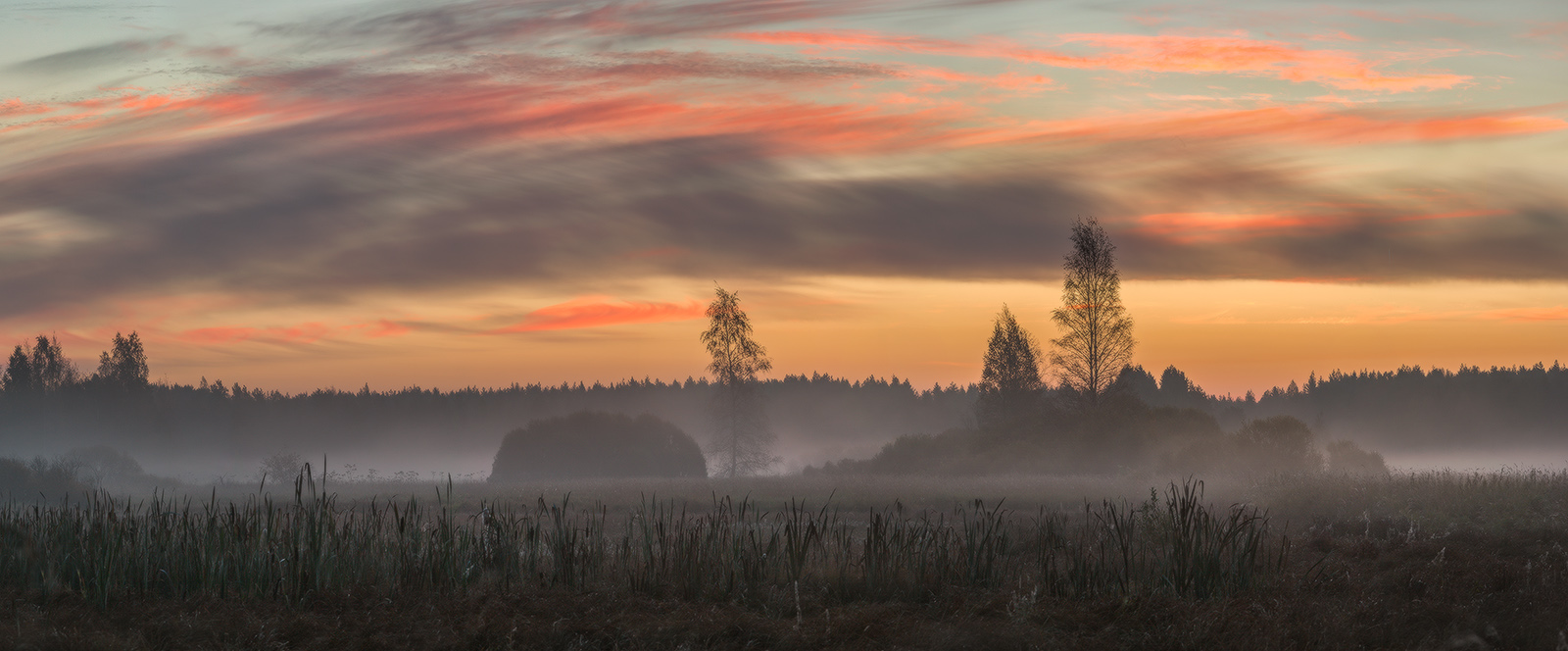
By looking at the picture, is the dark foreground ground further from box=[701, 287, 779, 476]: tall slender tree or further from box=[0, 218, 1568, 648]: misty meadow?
box=[701, 287, 779, 476]: tall slender tree

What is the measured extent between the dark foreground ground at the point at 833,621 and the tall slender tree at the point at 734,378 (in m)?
36.3

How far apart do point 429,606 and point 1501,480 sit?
67.5 ft

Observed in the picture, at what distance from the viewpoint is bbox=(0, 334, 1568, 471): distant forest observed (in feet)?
306

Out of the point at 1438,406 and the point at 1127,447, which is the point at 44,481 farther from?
the point at 1438,406

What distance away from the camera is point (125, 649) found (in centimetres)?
779

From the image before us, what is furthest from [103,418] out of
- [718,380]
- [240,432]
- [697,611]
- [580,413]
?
[697,611]

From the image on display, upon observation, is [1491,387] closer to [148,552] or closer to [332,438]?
[148,552]

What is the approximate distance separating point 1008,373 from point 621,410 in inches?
2761

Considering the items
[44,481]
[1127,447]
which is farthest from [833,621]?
[44,481]

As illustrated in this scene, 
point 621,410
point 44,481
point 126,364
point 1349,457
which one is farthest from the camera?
point 621,410

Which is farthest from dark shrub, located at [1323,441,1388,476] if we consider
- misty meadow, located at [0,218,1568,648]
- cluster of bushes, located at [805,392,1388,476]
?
misty meadow, located at [0,218,1568,648]

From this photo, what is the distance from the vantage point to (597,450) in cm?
4956

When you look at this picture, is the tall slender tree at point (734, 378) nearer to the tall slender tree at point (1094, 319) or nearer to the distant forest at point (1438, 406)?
the tall slender tree at point (1094, 319)

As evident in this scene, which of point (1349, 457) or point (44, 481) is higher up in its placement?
point (1349, 457)
